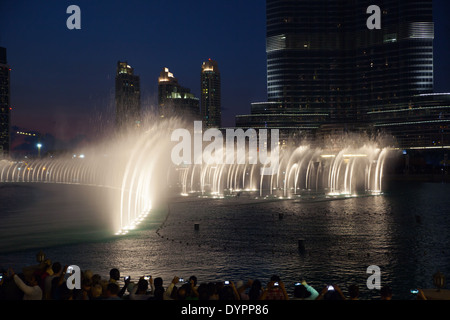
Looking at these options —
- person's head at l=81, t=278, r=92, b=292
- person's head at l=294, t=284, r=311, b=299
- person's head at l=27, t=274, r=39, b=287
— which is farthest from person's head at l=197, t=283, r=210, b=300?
person's head at l=27, t=274, r=39, b=287

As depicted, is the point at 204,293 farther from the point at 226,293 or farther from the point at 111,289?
the point at 111,289

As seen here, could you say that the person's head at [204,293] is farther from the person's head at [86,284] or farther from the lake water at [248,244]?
the lake water at [248,244]

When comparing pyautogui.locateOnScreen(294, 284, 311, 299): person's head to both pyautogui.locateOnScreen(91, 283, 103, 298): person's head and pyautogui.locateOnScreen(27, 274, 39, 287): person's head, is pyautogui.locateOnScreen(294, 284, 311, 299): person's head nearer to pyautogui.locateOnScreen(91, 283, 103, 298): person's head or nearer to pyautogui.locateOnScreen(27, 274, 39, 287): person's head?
pyautogui.locateOnScreen(91, 283, 103, 298): person's head

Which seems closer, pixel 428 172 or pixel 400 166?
pixel 428 172

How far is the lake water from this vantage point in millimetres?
19531

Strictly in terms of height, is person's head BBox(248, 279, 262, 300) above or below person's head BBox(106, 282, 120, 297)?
below

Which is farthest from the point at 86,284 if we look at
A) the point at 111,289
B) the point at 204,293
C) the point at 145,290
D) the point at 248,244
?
the point at 248,244

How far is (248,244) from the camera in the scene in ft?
85.5

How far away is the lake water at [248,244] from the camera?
19531mm

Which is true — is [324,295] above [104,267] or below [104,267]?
above
